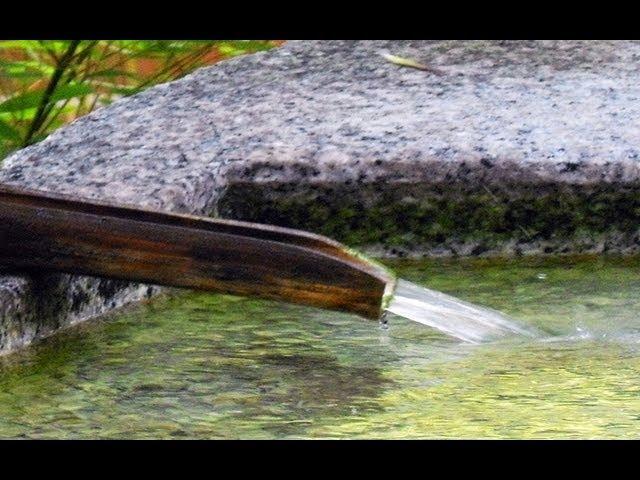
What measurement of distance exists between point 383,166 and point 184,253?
68cm

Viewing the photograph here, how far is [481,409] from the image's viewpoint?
5.42ft

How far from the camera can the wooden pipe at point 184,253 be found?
1897 mm

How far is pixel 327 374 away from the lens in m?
1.84

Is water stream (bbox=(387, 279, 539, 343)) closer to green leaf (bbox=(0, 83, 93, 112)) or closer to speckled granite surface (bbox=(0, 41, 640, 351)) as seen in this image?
speckled granite surface (bbox=(0, 41, 640, 351))

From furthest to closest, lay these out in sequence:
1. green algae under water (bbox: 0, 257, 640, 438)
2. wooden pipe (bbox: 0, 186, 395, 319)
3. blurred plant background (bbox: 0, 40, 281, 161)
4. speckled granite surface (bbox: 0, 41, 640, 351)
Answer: blurred plant background (bbox: 0, 40, 281, 161) → speckled granite surface (bbox: 0, 41, 640, 351) → wooden pipe (bbox: 0, 186, 395, 319) → green algae under water (bbox: 0, 257, 640, 438)

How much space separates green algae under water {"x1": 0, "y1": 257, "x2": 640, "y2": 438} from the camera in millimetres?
1594

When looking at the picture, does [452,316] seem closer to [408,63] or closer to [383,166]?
[383,166]

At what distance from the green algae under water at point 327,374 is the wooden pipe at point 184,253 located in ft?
0.35

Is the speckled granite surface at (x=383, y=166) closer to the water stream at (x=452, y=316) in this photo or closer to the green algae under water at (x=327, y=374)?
the green algae under water at (x=327, y=374)

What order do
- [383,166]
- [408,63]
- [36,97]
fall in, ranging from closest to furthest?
[383,166], [408,63], [36,97]

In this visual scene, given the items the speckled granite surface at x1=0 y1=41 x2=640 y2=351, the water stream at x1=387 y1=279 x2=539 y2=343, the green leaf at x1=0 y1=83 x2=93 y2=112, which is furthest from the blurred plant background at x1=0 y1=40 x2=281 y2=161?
the water stream at x1=387 y1=279 x2=539 y2=343

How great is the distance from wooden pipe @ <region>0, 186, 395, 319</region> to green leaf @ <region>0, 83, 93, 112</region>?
1.10 metres

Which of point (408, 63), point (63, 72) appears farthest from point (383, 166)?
point (63, 72)

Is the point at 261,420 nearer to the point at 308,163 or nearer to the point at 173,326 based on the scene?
the point at 173,326
